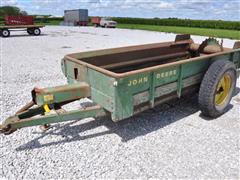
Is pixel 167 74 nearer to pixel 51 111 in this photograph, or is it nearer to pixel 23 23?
pixel 51 111

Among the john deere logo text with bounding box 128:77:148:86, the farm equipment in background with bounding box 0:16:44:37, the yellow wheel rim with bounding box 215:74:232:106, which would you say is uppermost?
the farm equipment in background with bounding box 0:16:44:37

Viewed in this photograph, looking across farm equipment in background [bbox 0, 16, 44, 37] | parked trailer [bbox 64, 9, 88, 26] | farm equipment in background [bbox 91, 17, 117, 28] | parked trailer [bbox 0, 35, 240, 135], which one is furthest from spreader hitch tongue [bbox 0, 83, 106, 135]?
parked trailer [bbox 64, 9, 88, 26]

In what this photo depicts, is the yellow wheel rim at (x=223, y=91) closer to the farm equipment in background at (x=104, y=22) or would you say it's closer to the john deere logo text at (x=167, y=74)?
the john deere logo text at (x=167, y=74)

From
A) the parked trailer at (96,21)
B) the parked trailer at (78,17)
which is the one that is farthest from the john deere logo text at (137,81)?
the parked trailer at (78,17)

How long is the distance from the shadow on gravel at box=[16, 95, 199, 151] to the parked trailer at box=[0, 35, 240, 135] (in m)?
0.41

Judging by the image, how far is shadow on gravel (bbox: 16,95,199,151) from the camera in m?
3.68

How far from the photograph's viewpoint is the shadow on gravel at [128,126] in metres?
3.68

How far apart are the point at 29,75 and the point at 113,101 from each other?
465 centimetres

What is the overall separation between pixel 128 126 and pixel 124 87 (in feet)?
3.65

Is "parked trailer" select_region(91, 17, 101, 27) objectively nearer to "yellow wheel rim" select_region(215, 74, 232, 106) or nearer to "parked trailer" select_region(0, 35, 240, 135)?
"parked trailer" select_region(0, 35, 240, 135)

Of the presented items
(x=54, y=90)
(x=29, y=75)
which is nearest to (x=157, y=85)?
(x=54, y=90)

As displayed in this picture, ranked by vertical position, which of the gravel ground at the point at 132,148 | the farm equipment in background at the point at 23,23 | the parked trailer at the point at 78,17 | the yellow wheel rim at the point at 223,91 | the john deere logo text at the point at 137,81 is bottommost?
the gravel ground at the point at 132,148

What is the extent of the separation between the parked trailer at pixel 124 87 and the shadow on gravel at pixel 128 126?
407 millimetres

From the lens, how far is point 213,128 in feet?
13.3
